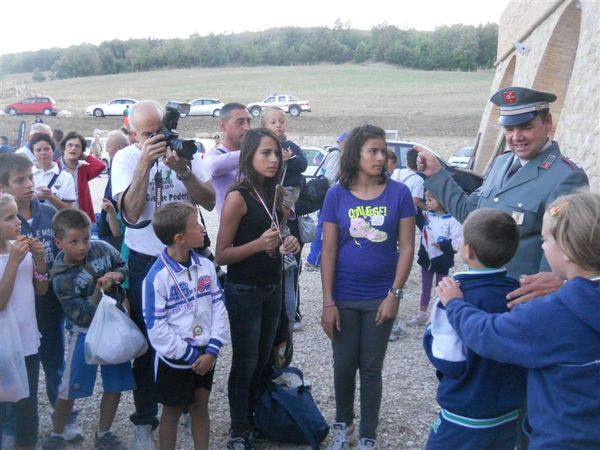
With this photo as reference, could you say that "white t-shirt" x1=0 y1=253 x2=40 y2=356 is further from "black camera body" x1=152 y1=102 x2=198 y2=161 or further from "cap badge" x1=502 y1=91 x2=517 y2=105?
"cap badge" x1=502 y1=91 x2=517 y2=105

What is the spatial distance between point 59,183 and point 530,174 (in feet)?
13.9

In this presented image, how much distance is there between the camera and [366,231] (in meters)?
3.54

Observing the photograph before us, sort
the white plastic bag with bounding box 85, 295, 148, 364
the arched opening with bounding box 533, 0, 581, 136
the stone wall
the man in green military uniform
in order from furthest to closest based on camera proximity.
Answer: the arched opening with bounding box 533, 0, 581, 136, the stone wall, the white plastic bag with bounding box 85, 295, 148, 364, the man in green military uniform

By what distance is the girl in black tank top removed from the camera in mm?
3559

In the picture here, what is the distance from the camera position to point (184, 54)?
8012 centimetres

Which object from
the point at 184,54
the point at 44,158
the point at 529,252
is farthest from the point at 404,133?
the point at 184,54

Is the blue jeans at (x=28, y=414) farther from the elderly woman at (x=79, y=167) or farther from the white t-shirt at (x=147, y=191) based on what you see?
the elderly woman at (x=79, y=167)

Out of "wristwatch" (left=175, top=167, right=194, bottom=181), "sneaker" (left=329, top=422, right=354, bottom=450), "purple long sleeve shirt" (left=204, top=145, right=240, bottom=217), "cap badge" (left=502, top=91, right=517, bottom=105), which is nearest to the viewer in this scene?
"cap badge" (left=502, top=91, right=517, bottom=105)

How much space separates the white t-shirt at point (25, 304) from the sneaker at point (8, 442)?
57 cm

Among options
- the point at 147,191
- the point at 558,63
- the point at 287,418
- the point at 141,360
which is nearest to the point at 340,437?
the point at 287,418

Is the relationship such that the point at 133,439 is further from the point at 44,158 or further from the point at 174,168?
the point at 44,158

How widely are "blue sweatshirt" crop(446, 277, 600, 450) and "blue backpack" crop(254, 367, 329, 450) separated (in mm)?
1771

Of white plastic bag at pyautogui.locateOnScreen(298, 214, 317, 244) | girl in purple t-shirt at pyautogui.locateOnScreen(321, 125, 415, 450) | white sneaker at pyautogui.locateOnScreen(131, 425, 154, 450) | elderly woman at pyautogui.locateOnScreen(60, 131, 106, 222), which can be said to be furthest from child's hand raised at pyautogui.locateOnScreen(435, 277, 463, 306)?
elderly woman at pyautogui.locateOnScreen(60, 131, 106, 222)

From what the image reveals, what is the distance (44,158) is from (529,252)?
15.1ft
